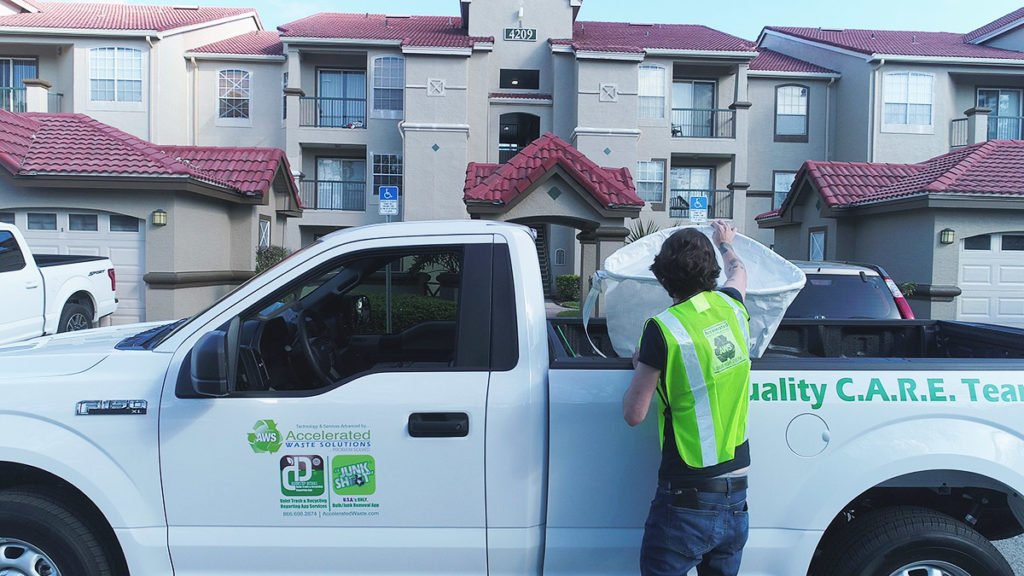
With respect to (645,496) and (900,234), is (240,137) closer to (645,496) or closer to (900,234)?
(900,234)

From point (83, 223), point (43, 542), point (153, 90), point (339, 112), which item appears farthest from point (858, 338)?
point (153, 90)

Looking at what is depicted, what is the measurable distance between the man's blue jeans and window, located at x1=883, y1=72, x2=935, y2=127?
94.2 ft

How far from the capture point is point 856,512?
3.35m

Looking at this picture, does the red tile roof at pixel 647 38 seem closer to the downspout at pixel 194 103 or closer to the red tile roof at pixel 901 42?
the red tile roof at pixel 901 42

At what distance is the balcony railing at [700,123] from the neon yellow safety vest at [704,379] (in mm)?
26273

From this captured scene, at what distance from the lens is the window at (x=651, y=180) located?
27406 millimetres

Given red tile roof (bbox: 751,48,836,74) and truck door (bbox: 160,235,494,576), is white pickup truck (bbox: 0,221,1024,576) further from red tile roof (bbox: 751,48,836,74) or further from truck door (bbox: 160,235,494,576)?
red tile roof (bbox: 751,48,836,74)

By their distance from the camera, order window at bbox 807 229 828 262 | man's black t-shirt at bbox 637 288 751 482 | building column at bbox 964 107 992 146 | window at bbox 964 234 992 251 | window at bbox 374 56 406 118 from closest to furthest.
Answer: man's black t-shirt at bbox 637 288 751 482, window at bbox 964 234 992 251, window at bbox 807 229 828 262, building column at bbox 964 107 992 146, window at bbox 374 56 406 118

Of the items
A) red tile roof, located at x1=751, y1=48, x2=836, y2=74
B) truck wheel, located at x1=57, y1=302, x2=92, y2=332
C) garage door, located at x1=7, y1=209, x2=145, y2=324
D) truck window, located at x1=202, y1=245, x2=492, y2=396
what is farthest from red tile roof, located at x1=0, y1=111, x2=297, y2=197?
red tile roof, located at x1=751, y1=48, x2=836, y2=74

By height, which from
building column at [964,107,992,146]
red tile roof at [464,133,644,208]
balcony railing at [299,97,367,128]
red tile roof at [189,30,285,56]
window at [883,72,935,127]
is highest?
red tile roof at [189,30,285,56]

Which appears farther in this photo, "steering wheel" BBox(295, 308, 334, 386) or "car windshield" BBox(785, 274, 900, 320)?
"car windshield" BBox(785, 274, 900, 320)

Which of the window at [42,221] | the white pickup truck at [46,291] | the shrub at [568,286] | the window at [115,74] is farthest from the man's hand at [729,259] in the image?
the window at [115,74]

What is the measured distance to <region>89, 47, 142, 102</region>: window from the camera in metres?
26.5

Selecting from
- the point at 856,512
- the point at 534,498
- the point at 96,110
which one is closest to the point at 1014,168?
the point at 856,512
